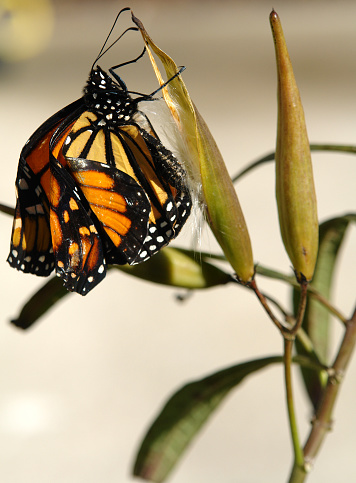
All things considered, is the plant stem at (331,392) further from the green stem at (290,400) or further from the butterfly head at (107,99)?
the butterfly head at (107,99)

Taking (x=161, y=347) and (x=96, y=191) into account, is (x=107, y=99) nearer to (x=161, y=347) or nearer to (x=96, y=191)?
(x=96, y=191)

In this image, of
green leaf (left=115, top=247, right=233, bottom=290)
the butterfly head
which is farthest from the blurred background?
the butterfly head

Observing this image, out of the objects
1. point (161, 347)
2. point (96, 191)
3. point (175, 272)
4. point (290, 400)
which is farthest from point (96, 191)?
point (161, 347)

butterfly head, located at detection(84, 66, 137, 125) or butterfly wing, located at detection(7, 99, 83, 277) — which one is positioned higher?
butterfly head, located at detection(84, 66, 137, 125)

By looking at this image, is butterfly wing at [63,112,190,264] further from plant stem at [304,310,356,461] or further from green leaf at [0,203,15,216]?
plant stem at [304,310,356,461]

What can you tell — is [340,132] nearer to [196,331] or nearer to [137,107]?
[196,331]
